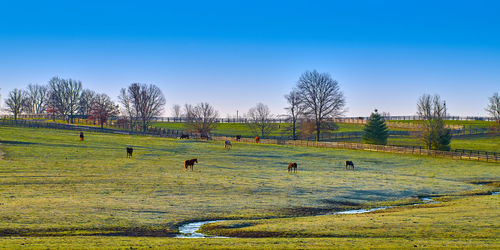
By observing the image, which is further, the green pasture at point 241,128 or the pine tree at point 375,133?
the green pasture at point 241,128

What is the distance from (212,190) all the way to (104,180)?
8.14m

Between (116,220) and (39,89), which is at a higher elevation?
(39,89)

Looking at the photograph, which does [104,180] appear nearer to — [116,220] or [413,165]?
[116,220]

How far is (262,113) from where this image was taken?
5212 inches

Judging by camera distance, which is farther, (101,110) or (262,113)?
(262,113)

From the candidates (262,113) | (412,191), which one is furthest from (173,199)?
(262,113)

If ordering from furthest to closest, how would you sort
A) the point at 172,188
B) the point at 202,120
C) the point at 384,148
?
the point at 202,120
the point at 384,148
the point at 172,188

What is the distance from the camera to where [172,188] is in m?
32.3

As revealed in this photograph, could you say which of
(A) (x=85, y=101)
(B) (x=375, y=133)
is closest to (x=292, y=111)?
(B) (x=375, y=133)

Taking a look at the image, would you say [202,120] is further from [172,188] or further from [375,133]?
[172,188]

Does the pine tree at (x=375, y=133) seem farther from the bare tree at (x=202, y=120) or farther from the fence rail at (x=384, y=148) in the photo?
the bare tree at (x=202, y=120)

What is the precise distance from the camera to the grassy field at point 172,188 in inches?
835

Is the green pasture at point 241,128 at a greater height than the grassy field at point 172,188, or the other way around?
the green pasture at point 241,128

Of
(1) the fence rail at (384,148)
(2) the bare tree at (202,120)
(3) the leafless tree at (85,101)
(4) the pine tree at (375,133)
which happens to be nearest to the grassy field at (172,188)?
(1) the fence rail at (384,148)
